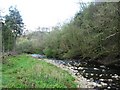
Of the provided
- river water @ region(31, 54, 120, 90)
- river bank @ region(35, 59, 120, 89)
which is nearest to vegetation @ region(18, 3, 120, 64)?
river water @ region(31, 54, 120, 90)

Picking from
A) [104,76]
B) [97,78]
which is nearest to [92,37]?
[104,76]

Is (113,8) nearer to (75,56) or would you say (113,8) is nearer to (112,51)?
(112,51)

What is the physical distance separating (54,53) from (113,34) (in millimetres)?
33195

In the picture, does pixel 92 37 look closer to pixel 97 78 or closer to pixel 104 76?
pixel 104 76

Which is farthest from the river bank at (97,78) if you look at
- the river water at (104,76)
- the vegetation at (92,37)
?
the vegetation at (92,37)

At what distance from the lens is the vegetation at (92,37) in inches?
968

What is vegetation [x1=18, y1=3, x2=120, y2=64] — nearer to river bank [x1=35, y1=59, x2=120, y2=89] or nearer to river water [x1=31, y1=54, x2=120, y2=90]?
river water [x1=31, y1=54, x2=120, y2=90]

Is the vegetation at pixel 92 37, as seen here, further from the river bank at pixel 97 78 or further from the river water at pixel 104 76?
the river bank at pixel 97 78

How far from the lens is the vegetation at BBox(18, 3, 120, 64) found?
80.6 ft

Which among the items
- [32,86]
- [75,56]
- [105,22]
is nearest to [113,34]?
[105,22]

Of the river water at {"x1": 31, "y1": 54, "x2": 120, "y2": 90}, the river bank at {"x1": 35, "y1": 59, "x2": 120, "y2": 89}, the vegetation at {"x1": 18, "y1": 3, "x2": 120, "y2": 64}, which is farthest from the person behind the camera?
the vegetation at {"x1": 18, "y1": 3, "x2": 120, "y2": 64}

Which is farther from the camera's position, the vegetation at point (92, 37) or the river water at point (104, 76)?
the vegetation at point (92, 37)

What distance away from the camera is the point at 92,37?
3027 cm

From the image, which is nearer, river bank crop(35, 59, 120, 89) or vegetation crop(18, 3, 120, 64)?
river bank crop(35, 59, 120, 89)
